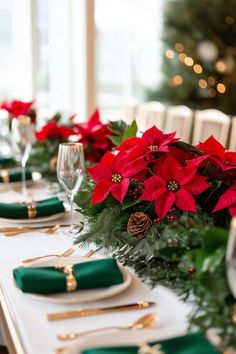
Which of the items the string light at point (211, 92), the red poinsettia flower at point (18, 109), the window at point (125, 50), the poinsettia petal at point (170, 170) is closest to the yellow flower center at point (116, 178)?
the poinsettia petal at point (170, 170)

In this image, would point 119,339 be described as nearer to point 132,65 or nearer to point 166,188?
point 166,188

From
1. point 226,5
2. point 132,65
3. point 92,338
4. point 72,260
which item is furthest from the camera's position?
point 132,65


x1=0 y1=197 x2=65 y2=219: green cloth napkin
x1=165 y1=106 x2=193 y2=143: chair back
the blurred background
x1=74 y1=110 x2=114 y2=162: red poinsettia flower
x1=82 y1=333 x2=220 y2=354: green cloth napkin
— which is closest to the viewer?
x1=82 y1=333 x2=220 y2=354: green cloth napkin

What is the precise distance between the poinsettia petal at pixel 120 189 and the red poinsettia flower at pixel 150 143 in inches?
2.5

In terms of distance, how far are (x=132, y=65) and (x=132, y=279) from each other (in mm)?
4437

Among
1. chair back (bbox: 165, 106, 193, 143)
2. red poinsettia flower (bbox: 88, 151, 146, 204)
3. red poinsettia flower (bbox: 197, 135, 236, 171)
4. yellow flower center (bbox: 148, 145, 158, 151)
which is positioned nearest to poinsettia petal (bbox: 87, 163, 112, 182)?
red poinsettia flower (bbox: 88, 151, 146, 204)

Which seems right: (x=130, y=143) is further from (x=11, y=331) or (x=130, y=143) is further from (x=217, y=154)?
(x=11, y=331)

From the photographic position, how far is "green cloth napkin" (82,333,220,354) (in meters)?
0.73

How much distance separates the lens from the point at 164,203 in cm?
112

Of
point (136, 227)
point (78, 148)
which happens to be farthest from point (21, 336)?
point (78, 148)

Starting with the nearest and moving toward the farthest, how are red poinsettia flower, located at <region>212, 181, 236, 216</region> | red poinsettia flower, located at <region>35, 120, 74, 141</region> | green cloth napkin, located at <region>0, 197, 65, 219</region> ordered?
red poinsettia flower, located at <region>212, 181, 236, 216</region> < green cloth napkin, located at <region>0, 197, 65, 219</region> < red poinsettia flower, located at <region>35, 120, 74, 141</region>

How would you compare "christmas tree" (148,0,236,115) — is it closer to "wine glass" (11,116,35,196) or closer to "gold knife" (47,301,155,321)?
"wine glass" (11,116,35,196)

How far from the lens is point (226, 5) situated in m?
Answer: 4.32

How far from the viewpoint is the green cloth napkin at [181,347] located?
2.40 feet
